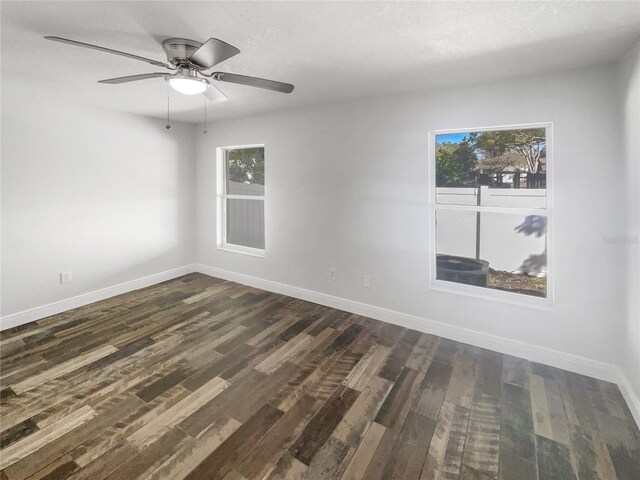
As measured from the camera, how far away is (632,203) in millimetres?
2100

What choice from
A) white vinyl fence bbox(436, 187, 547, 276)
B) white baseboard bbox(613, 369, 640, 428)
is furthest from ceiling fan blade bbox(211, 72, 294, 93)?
white baseboard bbox(613, 369, 640, 428)

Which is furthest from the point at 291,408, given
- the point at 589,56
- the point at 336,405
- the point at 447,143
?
the point at 589,56

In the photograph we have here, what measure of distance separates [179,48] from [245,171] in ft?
9.12

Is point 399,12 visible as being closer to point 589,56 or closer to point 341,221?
point 589,56

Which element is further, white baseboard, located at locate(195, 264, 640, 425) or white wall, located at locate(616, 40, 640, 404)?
white baseboard, located at locate(195, 264, 640, 425)

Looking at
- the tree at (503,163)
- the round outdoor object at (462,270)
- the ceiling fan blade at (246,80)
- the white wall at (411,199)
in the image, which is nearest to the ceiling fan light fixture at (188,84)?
the ceiling fan blade at (246,80)

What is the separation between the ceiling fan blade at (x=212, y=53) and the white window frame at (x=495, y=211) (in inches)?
81.7

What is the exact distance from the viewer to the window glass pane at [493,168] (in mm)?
2697

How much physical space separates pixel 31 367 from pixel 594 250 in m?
4.64

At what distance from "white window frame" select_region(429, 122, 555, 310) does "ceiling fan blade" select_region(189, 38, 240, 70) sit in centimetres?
207

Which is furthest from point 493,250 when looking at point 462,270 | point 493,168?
point 493,168

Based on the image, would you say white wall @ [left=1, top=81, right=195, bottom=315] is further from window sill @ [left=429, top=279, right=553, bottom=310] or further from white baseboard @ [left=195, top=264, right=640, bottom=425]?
window sill @ [left=429, top=279, right=553, bottom=310]

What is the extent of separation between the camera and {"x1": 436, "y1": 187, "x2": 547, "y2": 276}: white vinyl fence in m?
2.74

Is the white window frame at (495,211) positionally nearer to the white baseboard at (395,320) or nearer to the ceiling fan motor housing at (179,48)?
the white baseboard at (395,320)
